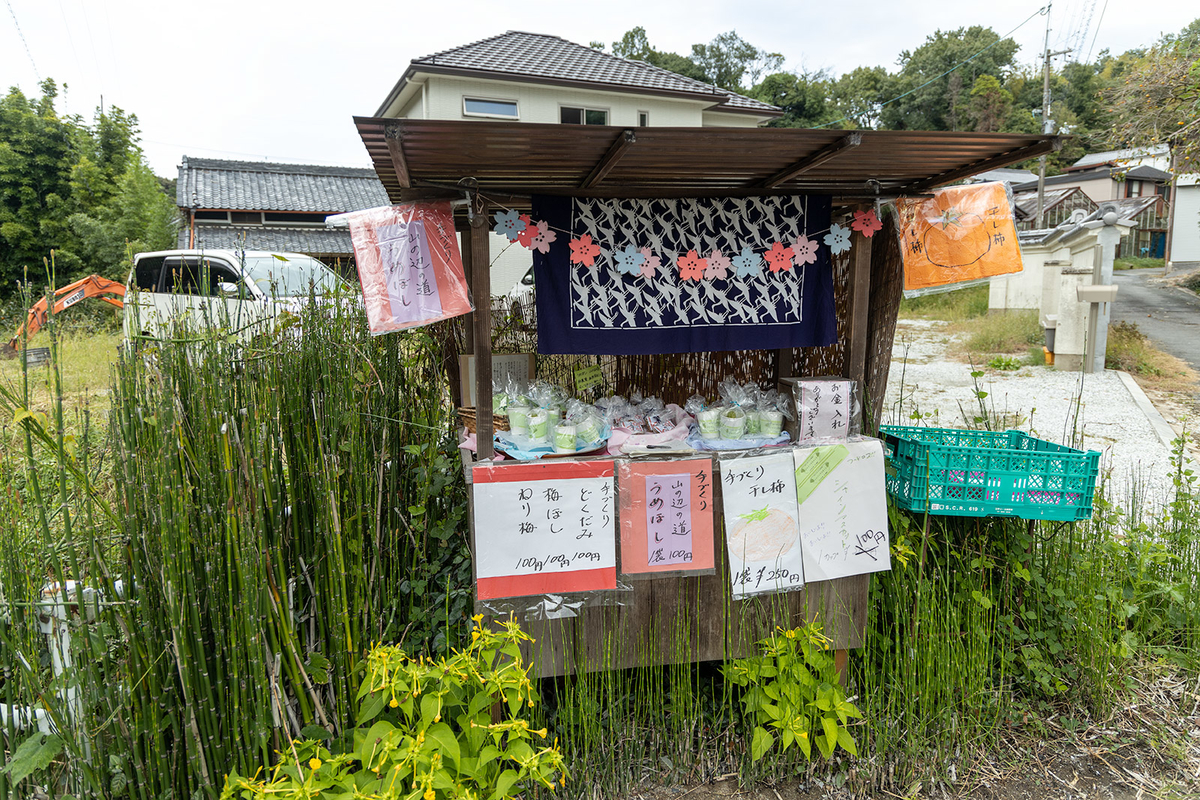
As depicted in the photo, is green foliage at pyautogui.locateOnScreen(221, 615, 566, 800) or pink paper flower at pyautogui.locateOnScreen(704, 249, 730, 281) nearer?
green foliage at pyautogui.locateOnScreen(221, 615, 566, 800)

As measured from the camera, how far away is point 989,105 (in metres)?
34.3

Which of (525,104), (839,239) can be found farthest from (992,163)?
(525,104)

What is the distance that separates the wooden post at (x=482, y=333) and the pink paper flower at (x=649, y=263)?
2.35ft

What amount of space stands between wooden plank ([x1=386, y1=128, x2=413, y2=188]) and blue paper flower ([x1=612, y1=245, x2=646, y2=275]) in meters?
0.93

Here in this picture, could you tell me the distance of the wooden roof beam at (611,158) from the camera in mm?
2217

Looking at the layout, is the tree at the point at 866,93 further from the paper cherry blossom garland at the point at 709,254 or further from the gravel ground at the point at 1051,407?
the paper cherry blossom garland at the point at 709,254

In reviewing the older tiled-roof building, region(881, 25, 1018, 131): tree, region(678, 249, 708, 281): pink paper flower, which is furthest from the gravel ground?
region(881, 25, 1018, 131): tree

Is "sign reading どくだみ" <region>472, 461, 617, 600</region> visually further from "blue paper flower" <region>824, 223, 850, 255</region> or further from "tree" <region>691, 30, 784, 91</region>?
Answer: "tree" <region>691, 30, 784, 91</region>

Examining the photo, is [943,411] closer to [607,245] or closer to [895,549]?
[895,549]

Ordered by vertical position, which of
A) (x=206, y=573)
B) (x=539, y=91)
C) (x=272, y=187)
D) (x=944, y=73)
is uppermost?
(x=944, y=73)

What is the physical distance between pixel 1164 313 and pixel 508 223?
1999cm

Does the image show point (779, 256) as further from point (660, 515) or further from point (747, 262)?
point (660, 515)

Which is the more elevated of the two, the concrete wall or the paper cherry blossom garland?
the paper cherry blossom garland

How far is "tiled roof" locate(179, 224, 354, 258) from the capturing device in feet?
56.5
